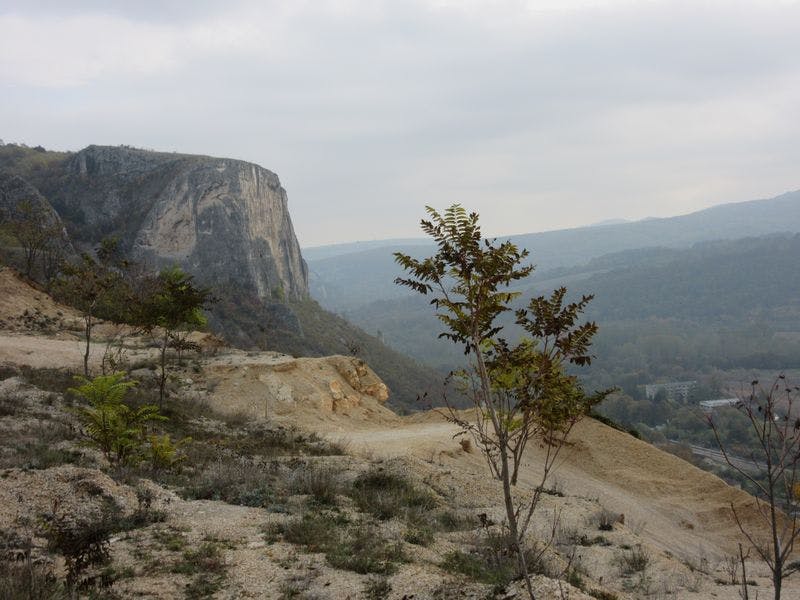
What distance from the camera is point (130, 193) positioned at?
7825cm

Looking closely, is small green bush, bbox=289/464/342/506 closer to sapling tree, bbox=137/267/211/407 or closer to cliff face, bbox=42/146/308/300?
sapling tree, bbox=137/267/211/407

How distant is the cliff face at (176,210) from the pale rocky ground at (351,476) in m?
48.3

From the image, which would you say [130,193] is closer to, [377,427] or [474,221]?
[377,427]

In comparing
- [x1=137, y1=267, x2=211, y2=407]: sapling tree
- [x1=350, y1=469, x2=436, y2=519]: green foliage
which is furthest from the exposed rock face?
[x1=350, y1=469, x2=436, y2=519]: green foliage

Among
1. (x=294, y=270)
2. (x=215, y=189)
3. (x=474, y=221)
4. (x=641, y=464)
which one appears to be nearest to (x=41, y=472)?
(x=474, y=221)

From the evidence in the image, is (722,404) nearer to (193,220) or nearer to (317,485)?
(317,485)

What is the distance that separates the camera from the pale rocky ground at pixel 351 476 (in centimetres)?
539

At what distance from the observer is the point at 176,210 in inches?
2960

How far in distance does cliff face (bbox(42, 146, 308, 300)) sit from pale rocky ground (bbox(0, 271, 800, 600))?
4834cm

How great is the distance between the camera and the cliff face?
242ft

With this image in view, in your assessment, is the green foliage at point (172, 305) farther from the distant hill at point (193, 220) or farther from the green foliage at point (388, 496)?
the distant hill at point (193, 220)

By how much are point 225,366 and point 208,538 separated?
14414 mm

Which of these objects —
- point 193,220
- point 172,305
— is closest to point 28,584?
point 172,305

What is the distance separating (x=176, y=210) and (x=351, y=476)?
73.3 metres
